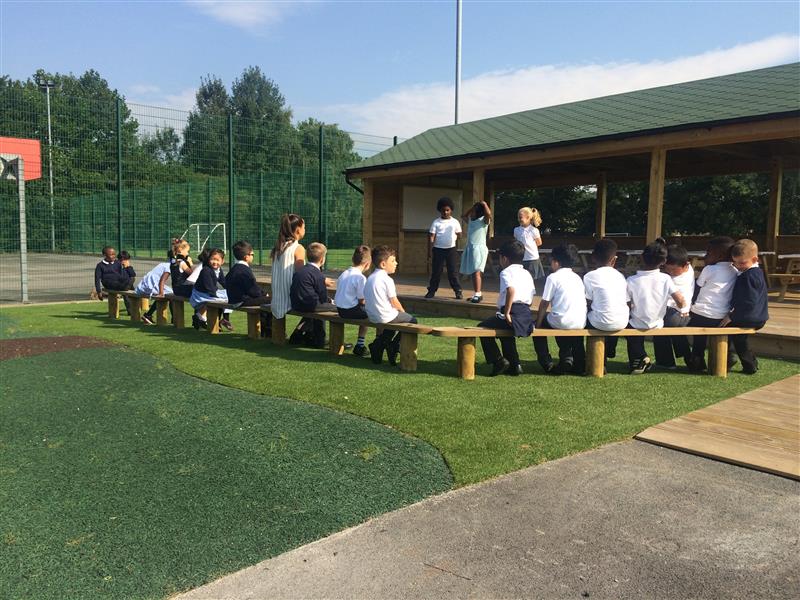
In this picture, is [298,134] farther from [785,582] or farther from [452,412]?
[785,582]

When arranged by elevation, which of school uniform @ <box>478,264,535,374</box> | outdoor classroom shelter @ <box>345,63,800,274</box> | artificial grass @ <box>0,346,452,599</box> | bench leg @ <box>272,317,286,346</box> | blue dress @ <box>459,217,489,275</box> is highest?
outdoor classroom shelter @ <box>345,63,800,274</box>

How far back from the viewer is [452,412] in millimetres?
4859

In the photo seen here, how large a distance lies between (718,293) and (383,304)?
3.32 m

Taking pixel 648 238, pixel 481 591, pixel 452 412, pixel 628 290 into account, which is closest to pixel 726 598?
pixel 481 591

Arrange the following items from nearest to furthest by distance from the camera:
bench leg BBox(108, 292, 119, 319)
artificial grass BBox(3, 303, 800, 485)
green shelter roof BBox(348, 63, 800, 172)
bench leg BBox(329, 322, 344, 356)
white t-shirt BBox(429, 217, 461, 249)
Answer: artificial grass BBox(3, 303, 800, 485) < bench leg BBox(329, 322, 344, 356) < white t-shirt BBox(429, 217, 461, 249) < green shelter roof BBox(348, 63, 800, 172) < bench leg BBox(108, 292, 119, 319)

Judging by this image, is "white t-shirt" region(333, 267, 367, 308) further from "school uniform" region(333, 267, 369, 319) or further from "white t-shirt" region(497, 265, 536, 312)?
"white t-shirt" region(497, 265, 536, 312)

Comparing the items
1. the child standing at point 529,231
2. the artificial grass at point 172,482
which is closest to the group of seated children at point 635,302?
the artificial grass at point 172,482

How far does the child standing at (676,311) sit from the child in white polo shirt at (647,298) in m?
0.21

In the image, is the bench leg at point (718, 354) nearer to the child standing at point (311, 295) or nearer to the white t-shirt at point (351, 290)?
the white t-shirt at point (351, 290)

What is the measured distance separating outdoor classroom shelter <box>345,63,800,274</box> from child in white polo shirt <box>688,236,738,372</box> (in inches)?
148

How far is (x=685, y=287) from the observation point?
261 inches

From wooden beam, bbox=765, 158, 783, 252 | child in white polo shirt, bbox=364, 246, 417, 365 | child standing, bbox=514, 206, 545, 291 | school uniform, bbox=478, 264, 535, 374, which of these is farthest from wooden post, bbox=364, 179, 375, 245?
school uniform, bbox=478, 264, 535, 374

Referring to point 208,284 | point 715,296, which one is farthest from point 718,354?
point 208,284

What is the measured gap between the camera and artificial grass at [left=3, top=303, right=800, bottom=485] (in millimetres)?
4199
